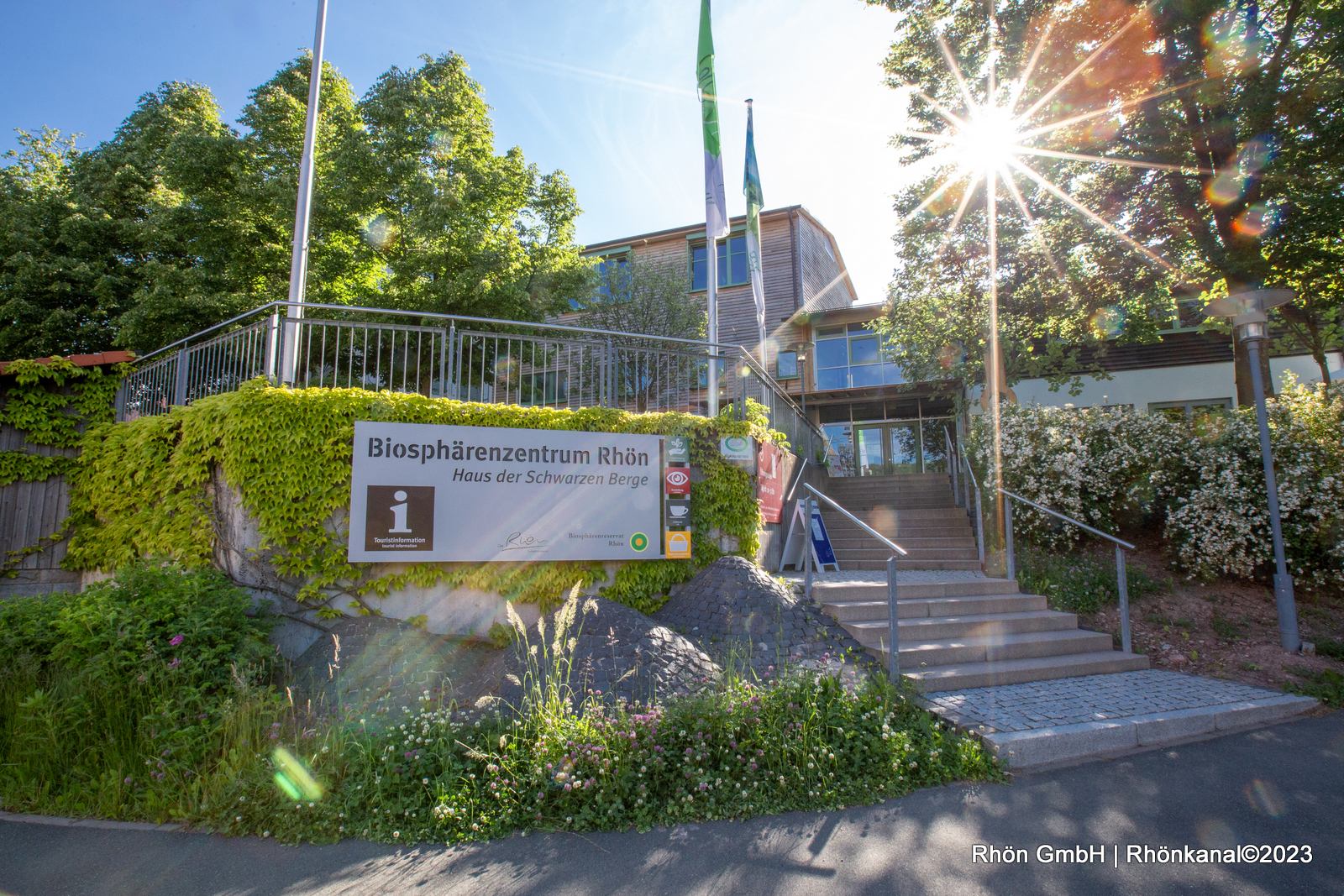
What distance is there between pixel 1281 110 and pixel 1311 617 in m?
6.30

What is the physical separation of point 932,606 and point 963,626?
0.35 metres

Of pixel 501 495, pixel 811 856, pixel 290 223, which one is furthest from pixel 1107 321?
pixel 290 223

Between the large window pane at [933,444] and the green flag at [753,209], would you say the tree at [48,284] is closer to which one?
the green flag at [753,209]

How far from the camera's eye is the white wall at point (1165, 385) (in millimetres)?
14523

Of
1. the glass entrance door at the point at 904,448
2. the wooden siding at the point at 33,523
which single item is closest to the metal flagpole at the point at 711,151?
the wooden siding at the point at 33,523

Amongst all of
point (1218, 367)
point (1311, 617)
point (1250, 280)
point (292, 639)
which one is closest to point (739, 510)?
point (292, 639)

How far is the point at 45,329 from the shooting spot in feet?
40.9

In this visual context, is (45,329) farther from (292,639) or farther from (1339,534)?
(1339,534)

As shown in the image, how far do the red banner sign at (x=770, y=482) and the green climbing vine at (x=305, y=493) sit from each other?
632 mm

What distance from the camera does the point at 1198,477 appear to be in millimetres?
7875

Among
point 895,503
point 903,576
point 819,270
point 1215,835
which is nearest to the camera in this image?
point 1215,835

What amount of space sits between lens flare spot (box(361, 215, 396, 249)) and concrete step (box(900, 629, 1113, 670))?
11.4 m

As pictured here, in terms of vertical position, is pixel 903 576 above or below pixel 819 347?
below

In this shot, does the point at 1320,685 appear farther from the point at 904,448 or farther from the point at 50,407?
the point at 50,407
